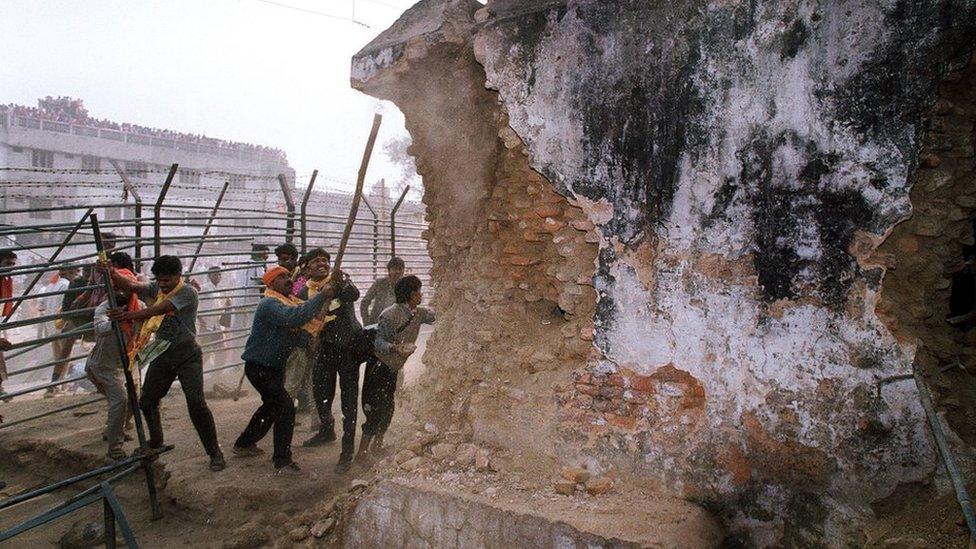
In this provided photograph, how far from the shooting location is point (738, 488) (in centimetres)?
299

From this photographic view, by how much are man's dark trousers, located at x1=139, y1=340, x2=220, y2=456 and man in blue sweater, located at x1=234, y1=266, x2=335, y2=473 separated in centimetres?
39

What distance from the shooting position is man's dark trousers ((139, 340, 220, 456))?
4652 millimetres

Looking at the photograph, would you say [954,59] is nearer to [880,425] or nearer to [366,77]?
[880,425]

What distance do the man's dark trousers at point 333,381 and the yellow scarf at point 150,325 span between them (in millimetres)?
1257

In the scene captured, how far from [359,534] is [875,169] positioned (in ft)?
11.0

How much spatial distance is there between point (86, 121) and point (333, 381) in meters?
28.1

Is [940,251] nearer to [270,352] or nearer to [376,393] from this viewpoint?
[376,393]

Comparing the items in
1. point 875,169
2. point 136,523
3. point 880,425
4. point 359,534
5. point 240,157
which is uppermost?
point 240,157

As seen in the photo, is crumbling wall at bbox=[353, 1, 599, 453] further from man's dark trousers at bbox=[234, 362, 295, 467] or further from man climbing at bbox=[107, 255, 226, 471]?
man climbing at bbox=[107, 255, 226, 471]

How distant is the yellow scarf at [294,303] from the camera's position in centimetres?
480

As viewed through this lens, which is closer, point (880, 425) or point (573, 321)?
point (880, 425)

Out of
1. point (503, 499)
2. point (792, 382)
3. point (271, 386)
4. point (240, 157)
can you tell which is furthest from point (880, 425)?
point (240, 157)

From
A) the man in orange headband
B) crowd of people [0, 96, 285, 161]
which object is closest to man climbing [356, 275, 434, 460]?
the man in orange headband

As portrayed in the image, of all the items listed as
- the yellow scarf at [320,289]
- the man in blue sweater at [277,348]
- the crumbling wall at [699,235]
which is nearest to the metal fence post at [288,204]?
the yellow scarf at [320,289]
